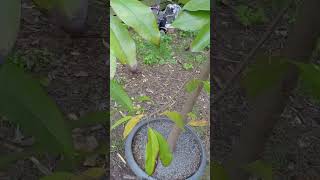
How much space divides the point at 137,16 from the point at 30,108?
15 cm

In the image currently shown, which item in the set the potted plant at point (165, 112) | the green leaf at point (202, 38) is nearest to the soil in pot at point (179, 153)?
the potted plant at point (165, 112)

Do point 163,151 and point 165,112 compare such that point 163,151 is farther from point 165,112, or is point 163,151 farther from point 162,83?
point 162,83

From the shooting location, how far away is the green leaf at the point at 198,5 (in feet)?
1.50
